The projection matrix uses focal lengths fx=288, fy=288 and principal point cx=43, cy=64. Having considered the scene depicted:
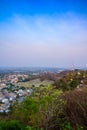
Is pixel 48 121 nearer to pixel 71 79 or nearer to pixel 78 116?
pixel 78 116

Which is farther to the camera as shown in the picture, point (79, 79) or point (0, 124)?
point (79, 79)

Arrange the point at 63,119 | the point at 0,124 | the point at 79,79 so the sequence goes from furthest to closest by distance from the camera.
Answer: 1. the point at 79,79
2. the point at 63,119
3. the point at 0,124

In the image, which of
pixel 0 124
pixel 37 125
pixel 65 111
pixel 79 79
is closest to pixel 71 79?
pixel 79 79

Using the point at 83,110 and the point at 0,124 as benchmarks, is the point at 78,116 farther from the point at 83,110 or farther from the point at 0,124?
the point at 0,124

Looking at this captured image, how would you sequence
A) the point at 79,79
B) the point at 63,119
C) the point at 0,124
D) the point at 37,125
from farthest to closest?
the point at 79,79
the point at 63,119
the point at 37,125
the point at 0,124

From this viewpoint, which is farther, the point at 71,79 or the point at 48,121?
the point at 71,79

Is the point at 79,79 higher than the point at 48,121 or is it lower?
higher

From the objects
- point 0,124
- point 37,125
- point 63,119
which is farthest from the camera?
point 63,119

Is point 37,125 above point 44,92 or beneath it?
beneath

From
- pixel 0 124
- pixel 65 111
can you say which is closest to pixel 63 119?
pixel 65 111
